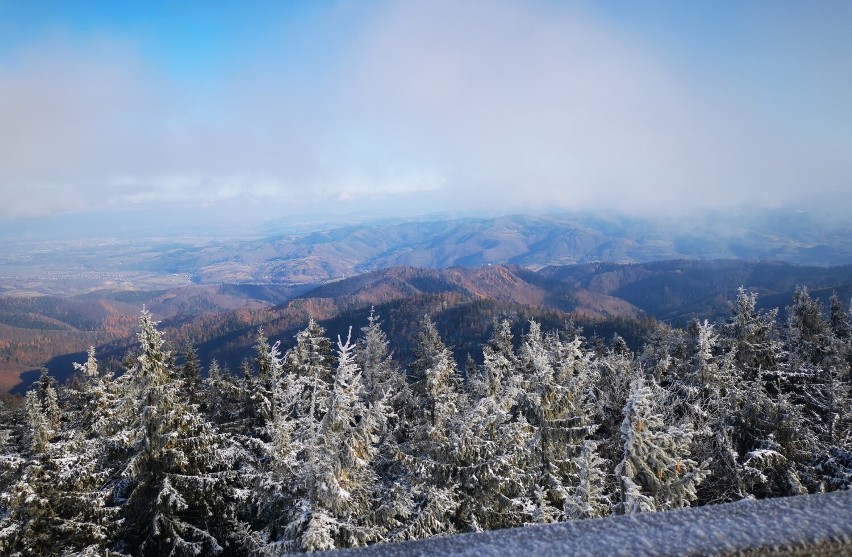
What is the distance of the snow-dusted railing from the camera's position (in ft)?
6.77

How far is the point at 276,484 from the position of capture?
13031 mm

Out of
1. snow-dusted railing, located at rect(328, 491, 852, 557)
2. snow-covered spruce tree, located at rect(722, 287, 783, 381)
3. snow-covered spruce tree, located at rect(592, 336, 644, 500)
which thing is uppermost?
snow-dusted railing, located at rect(328, 491, 852, 557)

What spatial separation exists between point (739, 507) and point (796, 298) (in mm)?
38638

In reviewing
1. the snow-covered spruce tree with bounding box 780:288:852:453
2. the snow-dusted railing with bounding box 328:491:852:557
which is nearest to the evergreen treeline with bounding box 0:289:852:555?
the snow-covered spruce tree with bounding box 780:288:852:453

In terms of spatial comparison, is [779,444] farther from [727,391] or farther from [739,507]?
[739,507]

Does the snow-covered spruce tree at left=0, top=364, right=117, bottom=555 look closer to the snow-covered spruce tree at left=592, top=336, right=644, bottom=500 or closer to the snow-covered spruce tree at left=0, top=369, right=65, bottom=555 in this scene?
the snow-covered spruce tree at left=0, top=369, right=65, bottom=555

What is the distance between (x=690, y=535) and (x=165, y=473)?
1543 centimetres

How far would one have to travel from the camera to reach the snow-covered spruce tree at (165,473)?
13516mm

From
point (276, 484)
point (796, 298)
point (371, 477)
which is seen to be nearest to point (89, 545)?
point (276, 484)

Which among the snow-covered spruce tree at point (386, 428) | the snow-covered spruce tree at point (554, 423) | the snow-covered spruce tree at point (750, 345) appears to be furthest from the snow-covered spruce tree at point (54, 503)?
the snow-covered spruce tree at point (750, 345)

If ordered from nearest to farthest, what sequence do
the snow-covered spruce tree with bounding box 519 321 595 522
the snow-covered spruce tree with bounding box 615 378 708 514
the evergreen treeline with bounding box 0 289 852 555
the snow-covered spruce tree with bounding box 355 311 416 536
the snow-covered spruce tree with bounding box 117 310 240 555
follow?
the evergreen treeline with bounding box 0 289 852 555 → the snow-covered spruce tree with bounding box 615 378 708 514 → the snow-covered spruce tree with bounding box 355 311 416 536 → the snow-covered spruce tree with bounding box 117 310 240 555 → the snow-covered spruce tree with bounding box 519 321 595 522

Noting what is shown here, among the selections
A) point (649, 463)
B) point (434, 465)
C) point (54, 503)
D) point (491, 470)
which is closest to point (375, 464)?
point (434, 465)

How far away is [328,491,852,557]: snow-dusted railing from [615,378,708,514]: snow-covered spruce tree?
1180 centimetres

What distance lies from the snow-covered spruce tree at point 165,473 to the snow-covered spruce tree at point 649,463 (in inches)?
476
